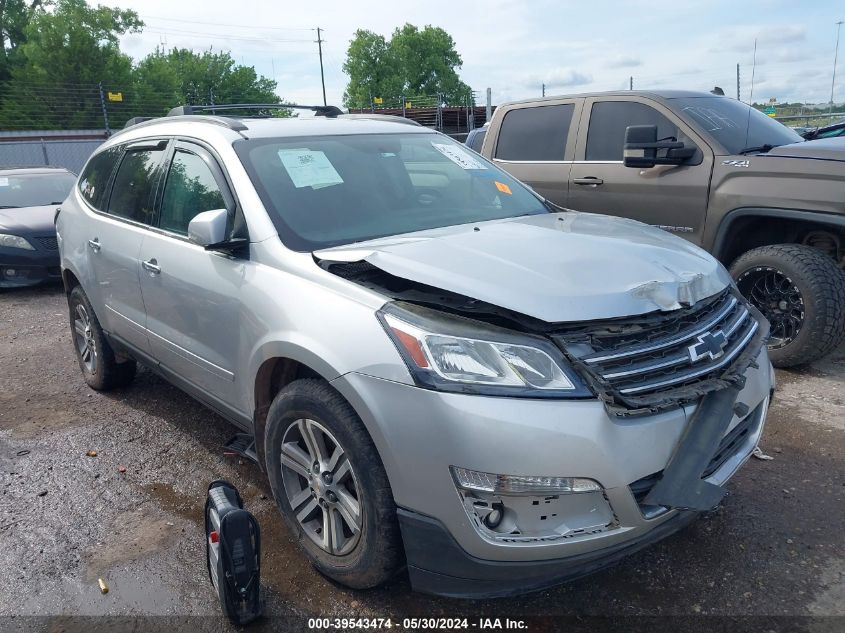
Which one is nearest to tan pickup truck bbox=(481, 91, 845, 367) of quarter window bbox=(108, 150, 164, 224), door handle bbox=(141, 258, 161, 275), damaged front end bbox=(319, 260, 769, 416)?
damaged front end bbox=(319, 260, 769, 416)

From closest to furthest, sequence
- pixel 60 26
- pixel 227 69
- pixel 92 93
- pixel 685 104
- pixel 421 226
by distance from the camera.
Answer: pixel 421 226, pixel 685 104, pixel 92 93, pixel 60 26, pixel 227 69

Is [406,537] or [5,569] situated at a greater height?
[406,537]

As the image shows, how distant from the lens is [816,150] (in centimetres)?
468

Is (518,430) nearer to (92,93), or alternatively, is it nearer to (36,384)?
(36,384)

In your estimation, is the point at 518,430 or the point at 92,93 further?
the point at 92,93

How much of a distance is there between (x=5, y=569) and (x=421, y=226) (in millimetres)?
2334

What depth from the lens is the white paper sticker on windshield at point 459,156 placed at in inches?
149

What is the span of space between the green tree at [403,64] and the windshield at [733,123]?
2884 inches

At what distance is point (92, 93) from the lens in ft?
92.1

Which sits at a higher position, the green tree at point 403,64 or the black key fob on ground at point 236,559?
the green tree at point 403,64

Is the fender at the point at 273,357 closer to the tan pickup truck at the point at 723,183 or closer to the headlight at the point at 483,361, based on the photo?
the headlight at the point at 483,361

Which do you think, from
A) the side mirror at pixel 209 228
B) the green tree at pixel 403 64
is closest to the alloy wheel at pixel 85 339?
the side mirror at pixel 209 228

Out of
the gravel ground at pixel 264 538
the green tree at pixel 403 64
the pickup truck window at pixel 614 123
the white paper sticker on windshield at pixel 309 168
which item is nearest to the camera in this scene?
the gravel ground at pixel 264 538

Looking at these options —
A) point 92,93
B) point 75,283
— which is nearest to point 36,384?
point 75,283
